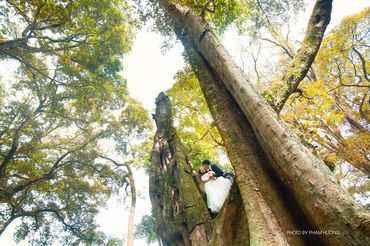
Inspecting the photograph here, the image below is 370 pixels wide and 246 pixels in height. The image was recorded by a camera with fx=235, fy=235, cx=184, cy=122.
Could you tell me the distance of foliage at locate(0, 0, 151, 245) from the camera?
8.41 metres

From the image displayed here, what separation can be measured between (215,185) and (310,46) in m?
2.69

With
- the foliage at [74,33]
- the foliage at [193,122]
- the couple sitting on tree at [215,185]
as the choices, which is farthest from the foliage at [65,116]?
the couple sitting on tree at [215,185]

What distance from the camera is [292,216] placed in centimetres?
222

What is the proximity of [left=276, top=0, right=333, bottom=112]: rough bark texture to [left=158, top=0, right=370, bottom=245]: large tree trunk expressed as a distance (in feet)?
3.02

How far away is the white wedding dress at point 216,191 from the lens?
3.88 m

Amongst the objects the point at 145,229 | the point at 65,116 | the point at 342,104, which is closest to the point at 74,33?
the point at 65,116

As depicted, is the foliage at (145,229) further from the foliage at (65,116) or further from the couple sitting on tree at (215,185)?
the couple sitting on tree at (215,185)

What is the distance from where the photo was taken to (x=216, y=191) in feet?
13.1

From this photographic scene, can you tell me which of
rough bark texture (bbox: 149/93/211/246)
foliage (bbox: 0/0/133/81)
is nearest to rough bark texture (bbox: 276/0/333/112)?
rough bark texture (bbox: 149/93/211/246)

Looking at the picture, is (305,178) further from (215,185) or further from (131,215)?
(131,215)

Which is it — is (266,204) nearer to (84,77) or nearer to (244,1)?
(244,1)

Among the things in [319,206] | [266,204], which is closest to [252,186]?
[266,204]

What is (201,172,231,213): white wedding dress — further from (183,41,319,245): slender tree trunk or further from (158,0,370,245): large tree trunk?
(158,0,370,245): large tree trunk

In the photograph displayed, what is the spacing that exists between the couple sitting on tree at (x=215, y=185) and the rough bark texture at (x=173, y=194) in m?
0.26
